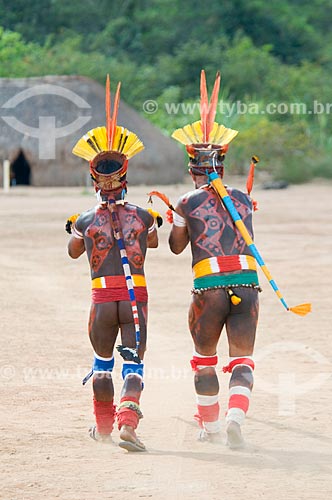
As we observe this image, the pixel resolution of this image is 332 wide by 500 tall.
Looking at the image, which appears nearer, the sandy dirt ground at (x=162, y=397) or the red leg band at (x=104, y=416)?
the sandy dirt ground at (x=162, y=397)

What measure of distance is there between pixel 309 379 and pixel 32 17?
39273 mm

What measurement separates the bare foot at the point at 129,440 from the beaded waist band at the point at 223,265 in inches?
32.3

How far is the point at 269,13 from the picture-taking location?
155ft

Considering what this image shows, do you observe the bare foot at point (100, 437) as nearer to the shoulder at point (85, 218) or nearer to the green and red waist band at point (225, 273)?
the green and red waist band at point (225, 273)

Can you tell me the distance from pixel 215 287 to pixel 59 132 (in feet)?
70.7

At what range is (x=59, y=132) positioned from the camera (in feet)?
88.9

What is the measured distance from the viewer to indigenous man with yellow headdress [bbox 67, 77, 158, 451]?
19.0ft

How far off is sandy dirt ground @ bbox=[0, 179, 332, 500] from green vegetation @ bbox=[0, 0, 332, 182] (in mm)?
16758

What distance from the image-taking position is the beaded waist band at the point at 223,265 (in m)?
5.87

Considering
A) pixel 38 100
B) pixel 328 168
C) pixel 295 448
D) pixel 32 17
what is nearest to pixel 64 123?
pixel 38 100

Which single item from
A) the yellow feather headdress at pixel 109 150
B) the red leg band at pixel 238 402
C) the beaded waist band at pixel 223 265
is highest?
the yellow feather headdress at pixel 109 150

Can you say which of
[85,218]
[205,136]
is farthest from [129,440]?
[205,136]

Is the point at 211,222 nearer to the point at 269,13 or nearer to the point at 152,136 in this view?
the point at 152,136

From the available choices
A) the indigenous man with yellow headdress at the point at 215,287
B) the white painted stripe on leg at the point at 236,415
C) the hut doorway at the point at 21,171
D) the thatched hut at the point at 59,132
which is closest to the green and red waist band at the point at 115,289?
the indigenous man with yellow headdress at the point at 215,287
